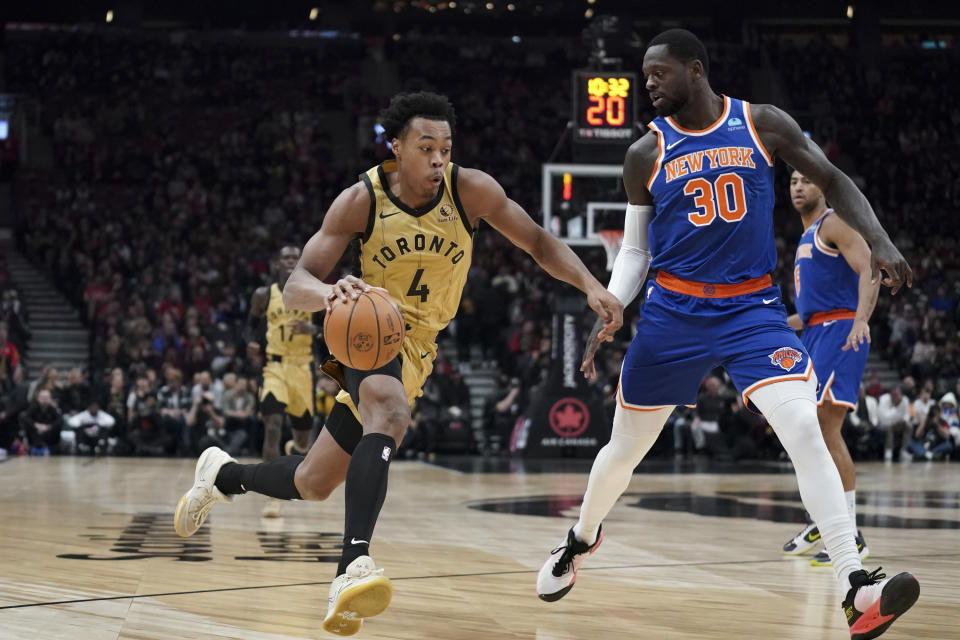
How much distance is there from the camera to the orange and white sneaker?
3.64 meters

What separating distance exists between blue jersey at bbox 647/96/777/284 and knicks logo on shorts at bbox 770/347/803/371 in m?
0.34

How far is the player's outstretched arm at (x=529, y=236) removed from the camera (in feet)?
14.8

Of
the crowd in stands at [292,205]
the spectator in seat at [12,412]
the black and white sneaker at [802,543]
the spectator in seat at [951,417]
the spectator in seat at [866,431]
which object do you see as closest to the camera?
the black and white sneaker at [802,543]

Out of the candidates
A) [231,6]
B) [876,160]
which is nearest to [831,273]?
[876,160]

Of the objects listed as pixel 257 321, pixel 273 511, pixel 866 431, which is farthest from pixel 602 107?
pixel 273 511

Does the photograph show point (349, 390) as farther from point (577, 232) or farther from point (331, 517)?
point (577, 232)

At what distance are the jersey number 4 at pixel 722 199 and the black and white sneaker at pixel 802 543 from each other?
2.53 m

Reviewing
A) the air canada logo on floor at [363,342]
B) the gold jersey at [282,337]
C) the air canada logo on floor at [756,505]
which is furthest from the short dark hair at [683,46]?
the gold jersey at [282,337]

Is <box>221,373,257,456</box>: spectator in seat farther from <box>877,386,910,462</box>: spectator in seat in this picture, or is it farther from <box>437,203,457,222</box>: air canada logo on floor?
<box>437,203,457,222</box>: air canada logo on floor

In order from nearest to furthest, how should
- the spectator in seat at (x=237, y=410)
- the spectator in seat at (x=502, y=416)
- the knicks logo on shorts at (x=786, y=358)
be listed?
the knicks logo on shorts at (x=786, y=358), the spectator in seat at (x=237, y=410), the spectator in seat at (x=502, y=416)

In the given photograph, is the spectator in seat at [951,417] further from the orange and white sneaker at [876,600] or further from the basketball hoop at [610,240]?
the orange and white sneaker at [876,600]

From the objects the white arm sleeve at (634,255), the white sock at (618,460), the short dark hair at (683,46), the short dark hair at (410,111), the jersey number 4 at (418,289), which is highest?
the short dark hair at (683,46)

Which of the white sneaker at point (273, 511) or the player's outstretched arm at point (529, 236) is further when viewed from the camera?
the white sneaker at point (273, 511)

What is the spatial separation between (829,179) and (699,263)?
1.88 ft
